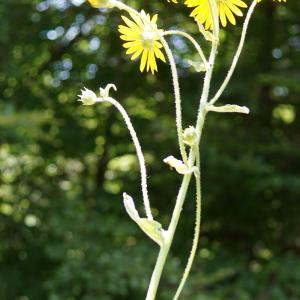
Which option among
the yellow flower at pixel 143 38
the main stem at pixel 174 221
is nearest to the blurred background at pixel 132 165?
the yellow flower at pixel 143 38

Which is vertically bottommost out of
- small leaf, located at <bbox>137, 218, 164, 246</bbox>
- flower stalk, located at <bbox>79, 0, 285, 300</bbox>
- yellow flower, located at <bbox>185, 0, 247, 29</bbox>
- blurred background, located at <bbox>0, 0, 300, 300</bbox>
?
blurred background, located at <bbox>0, 0, 300, 300</bbox>

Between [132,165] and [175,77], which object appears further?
[132,165]

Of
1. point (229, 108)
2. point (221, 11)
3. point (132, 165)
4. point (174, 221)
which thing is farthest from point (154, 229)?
point (132, 165)

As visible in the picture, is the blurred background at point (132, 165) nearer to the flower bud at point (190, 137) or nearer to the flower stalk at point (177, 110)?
the flower stalk at point (177, 110)

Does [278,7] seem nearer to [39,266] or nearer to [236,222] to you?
[236,222]

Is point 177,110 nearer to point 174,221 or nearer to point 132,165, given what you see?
point 174,221

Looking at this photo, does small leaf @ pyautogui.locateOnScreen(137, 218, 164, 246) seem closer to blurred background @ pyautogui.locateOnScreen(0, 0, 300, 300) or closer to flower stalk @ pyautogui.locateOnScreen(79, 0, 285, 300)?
flower stalk @ pyautogui.locateOnScreen(79, 0, 285, 300)

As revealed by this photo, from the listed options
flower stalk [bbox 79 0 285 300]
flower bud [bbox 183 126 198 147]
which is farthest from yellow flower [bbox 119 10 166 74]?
flower bud [bbox 183 126 198 147]

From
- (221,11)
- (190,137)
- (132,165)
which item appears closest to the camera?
(190,137)
